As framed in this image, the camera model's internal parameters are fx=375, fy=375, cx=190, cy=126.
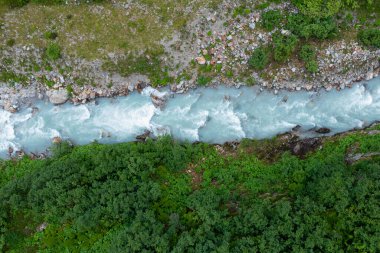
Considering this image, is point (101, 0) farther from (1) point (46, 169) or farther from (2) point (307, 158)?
(2) point (307, 158)

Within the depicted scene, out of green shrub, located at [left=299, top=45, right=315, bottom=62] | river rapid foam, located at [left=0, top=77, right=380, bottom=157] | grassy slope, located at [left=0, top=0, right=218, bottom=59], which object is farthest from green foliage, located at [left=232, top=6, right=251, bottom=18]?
river rapid foam, located at [left=0, top=77, right=380, bottom=157]

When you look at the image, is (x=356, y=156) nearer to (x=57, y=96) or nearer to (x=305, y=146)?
(x=305, y=146)

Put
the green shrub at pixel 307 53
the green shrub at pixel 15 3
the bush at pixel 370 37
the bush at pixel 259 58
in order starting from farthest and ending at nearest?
1. the green shrub at pixel 15 3
2. the bush at pixel 259 58
3. the green shrub at pixel 307 53
4. the bush at pixel 370 37

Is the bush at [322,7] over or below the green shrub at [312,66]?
over

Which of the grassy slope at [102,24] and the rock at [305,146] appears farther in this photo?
the grassy slope at [102,24]

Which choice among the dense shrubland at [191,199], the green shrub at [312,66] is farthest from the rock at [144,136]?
A: the green shrub at [312,66]

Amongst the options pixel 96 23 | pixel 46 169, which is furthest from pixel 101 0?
pixel 46 169

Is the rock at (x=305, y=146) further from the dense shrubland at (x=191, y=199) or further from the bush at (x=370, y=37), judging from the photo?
the bush at (x=370, y=37)
